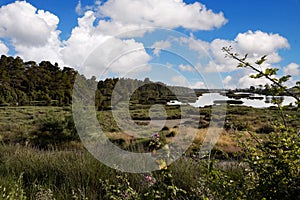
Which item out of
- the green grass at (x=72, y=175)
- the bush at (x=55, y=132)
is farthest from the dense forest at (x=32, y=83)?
the green grass at (x=72, y=175)

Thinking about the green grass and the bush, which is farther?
the bush

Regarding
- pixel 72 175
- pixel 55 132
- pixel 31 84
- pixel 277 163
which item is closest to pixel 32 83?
pixel 31 84

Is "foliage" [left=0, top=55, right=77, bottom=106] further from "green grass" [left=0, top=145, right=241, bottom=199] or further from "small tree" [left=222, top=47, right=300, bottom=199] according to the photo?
"small tree" [left=222, top=47, right=300, bottom=199]

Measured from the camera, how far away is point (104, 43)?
3.74 m

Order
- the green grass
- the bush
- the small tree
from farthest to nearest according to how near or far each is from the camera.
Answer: the bush, the green grass, the small tree

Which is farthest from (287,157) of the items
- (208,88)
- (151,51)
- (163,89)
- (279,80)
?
(163,89)

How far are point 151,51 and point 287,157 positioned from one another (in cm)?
247

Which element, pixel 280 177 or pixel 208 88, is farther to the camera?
pixel 208 88

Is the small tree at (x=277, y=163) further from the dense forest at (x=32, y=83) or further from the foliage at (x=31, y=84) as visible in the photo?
the foliage at (x=31, y=84)

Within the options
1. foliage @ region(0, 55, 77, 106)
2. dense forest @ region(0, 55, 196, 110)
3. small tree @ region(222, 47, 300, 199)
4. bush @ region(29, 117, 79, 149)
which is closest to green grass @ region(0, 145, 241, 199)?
small tree @ region(222, 47, 300, 199)

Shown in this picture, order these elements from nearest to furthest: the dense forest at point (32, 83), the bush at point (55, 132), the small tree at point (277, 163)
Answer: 1. the small tree at point (277, 163)
2. the bush at point (55, 132)
3. the dense forest at point (32, 83)

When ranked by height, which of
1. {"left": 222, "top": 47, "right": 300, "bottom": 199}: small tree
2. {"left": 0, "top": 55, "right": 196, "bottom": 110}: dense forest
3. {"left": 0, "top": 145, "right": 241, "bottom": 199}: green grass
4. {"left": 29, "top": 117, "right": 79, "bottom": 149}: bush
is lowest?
{"left": 29, "top": 117, "right": 79, "bottom": 149}: bush

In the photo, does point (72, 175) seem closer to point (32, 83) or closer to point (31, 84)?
point (31, 84)

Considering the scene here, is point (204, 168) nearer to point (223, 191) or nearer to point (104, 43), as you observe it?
point (223, 191)
